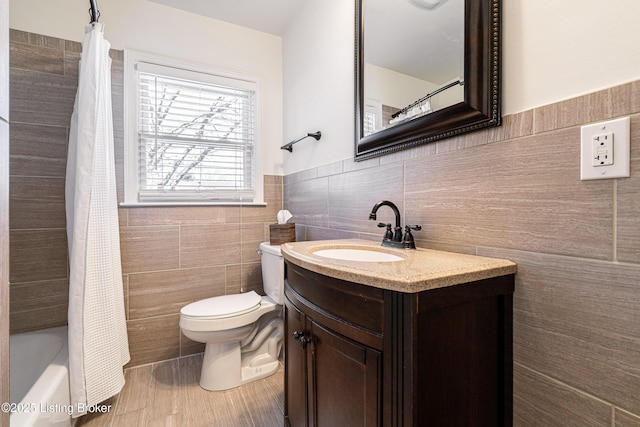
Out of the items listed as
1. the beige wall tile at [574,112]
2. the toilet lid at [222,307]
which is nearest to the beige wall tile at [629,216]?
the beige wall tile at [574,112]

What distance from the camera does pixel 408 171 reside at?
124cm

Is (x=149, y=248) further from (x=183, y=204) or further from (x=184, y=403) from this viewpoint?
(x=184, y=403)

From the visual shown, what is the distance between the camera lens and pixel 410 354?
668 mm

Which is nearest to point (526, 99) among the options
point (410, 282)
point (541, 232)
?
point (541, 232)

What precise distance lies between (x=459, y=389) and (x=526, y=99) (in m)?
0.85

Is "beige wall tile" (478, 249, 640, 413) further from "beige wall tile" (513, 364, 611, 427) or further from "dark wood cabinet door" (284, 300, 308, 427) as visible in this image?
"dark wood cabinet door" (284, 300, 308, 427)

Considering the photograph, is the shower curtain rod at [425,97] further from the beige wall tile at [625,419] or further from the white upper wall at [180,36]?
the white upper wall at [180,36]

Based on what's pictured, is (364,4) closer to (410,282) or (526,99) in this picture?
(526,99)

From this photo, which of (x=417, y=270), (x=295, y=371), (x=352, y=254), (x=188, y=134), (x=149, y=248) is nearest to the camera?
(x=417, y=270)

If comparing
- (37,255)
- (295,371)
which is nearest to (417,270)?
(295,371)

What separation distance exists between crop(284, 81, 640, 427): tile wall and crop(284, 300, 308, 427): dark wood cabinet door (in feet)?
2.15

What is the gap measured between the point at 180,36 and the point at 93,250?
5.37 ft

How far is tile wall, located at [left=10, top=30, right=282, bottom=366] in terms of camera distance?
171cm

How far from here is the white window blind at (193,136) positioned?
204cm
